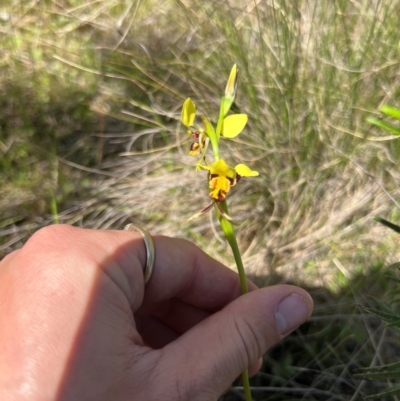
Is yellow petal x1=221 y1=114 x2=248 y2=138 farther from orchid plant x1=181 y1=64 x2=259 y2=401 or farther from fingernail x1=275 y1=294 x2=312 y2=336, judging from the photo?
fingernail x1=275 y1=294 x2=312 y2=336

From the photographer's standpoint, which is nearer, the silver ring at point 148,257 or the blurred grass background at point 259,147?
the silver ring at point 148,257

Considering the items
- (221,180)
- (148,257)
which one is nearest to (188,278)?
(148,257)

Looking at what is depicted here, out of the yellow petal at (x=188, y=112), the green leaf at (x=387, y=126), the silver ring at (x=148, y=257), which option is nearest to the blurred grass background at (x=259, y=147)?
the green leaf at (x=387, y=126)

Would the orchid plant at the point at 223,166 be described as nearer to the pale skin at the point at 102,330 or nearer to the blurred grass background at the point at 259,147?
the pale skin at the point at 102,330

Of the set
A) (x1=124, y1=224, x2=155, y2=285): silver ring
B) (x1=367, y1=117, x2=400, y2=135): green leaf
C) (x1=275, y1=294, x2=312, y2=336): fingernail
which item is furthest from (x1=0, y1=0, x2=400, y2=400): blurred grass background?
(x1=124, y1=224, x2=155, y2=285): silver ring

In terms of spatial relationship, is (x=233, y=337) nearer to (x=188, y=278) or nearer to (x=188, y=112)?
(x=188, y=278)

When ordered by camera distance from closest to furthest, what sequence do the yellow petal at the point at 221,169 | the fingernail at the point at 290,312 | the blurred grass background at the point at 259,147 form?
the yellow petal at the point at 221,169 < the fingernail at the point at 290,312 < the blurred grass background at the point at 259,147

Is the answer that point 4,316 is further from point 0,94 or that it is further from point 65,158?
point 0,94

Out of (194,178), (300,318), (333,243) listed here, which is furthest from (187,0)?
(300,318)
